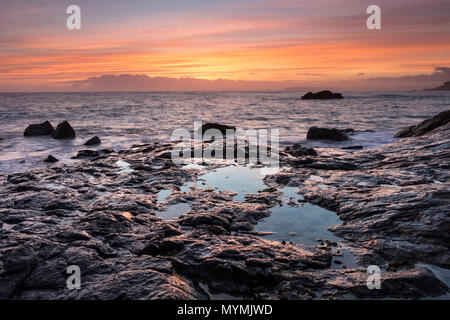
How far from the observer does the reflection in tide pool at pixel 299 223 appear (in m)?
6.41

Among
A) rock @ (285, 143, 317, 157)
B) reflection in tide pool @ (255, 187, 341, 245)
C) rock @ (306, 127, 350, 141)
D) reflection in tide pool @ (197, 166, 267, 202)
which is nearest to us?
reflection in tide pool @ (255, 187, 341, 245)

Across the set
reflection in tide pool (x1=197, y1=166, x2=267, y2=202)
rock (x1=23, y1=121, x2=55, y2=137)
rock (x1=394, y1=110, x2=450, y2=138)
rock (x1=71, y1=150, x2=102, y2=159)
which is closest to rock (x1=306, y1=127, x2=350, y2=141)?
rock (x1=394, y1=110, x2=450, y2=138)

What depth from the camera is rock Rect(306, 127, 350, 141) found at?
852 inches

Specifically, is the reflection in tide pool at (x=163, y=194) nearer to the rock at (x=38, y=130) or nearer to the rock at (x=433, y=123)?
the rock at (x=433, y=123)

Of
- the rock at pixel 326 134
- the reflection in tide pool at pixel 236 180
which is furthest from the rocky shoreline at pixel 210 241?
the rock at pixel 326 134

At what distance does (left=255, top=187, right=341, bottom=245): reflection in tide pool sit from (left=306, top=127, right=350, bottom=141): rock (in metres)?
14.9

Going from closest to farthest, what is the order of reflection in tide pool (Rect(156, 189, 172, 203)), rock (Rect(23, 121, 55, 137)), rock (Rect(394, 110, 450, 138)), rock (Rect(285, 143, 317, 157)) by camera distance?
reflection in tide pool (Rect(156, 189, 172, 203)) → rock (Rect(285, 143, 317, 157)) → rock (Rect(394, 110, 450, 138)) → rock (Rect(23, 121, 55, 137))

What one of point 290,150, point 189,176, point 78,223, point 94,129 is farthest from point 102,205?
point 94,129

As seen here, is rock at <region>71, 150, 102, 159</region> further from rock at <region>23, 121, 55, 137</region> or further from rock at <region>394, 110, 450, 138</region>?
rock at <region>394, 110, 450, 138</region>

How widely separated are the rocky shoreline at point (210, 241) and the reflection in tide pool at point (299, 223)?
0.82ft
